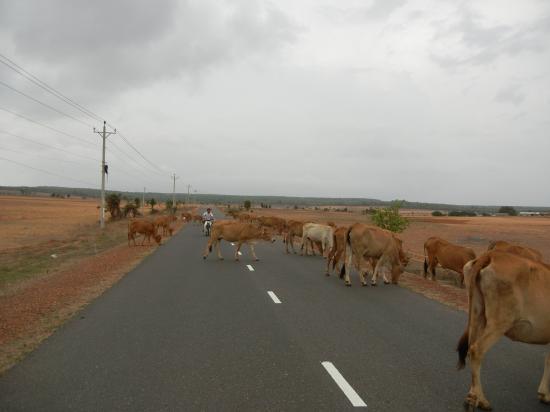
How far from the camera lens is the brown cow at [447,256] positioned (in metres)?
16.1

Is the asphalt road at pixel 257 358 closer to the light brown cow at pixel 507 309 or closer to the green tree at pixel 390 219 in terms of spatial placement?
the light brown cow at pixel 507 309

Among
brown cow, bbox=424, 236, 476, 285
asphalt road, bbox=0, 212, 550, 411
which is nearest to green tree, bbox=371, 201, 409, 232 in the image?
brown cow, bbox=424, 236, 476, 285

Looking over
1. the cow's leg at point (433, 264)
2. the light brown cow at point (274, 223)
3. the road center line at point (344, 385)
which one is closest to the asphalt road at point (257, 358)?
the road center line at point (344, 385)

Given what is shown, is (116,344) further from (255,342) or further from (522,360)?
(522,360)

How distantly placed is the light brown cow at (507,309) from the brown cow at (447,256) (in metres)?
10.6

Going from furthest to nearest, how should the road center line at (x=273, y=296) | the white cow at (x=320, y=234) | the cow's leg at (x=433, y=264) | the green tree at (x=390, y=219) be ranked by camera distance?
1. the green tree at (x=390, y=219)
2. the white cow at (x=320, y=234)
3. the cow's leg at (x=433, y=264)
4. the road center line at (x=273, y=296)

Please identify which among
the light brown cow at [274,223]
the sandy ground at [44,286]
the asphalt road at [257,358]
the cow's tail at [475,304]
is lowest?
the sandy ground at [44,286]

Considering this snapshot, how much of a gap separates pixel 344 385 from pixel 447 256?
11904 millimetres

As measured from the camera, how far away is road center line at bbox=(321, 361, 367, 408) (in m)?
5.36

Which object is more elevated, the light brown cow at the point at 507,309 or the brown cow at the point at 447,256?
the light brown cow at the point at 507,309

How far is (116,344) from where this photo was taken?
759 cm

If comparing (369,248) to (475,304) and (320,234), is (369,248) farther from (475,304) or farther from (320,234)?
(475,304)

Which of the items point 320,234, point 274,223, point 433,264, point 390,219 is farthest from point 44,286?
point 274,223

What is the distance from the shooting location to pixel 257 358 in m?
6.91
